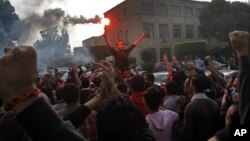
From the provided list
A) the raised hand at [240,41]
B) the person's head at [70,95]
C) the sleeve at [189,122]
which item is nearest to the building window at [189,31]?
the sleeve at [189,122]

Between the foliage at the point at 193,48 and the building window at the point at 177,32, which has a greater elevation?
the building window at the point at 177,32

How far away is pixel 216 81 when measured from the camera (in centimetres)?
668

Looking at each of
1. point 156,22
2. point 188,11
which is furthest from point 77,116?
point 188,11

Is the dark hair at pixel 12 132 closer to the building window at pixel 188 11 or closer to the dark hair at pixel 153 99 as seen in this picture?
the dark hair at pixel 153 99

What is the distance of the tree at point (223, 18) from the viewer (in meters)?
46.2

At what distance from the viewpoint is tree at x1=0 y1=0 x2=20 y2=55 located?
24.1 metres

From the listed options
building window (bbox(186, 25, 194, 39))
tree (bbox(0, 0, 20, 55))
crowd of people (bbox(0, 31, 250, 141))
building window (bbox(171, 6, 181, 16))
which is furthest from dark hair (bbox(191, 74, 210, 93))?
building window (bbox(186, 25, 194, 39))

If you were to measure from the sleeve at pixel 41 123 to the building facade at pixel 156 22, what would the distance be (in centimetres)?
4874

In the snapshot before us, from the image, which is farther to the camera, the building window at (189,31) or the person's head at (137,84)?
the building window at (189,31)

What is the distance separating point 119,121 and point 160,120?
182cm

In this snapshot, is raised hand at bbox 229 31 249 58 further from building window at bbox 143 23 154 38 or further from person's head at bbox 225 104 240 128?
building window at bbox 143 23 154 38

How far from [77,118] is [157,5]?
52.8m

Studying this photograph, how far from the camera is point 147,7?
5278 cm

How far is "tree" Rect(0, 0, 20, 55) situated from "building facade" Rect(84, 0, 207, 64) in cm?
2415
